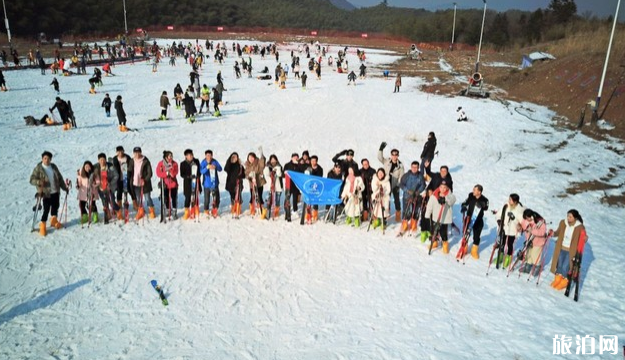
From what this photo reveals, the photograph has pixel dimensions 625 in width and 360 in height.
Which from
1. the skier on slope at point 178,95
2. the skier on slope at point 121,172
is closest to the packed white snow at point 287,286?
the skier on slope at point 121,172

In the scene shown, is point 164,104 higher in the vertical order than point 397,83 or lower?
lower

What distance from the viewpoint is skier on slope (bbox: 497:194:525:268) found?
338 inches

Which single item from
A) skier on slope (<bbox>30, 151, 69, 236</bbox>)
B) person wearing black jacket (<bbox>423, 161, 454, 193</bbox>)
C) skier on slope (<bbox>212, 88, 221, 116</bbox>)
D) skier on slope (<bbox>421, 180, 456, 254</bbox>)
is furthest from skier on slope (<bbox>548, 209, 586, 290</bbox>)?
skier on slope (<bbox>212, 88, 221, 116</bbox>)

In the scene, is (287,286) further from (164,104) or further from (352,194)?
(164,104)

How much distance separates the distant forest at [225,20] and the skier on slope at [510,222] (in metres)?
56.5

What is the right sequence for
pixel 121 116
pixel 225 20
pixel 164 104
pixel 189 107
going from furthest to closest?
pixel 225 20
pixel 189 107
pixel 164 104
pixel 121 116

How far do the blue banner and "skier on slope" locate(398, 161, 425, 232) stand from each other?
1.65 meters

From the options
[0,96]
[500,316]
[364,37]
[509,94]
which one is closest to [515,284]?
[500,316]

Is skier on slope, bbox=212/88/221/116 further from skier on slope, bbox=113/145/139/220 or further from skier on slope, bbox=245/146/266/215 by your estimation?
skier on slope, bbox=245/146/266/215

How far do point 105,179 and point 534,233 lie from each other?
9776 mm

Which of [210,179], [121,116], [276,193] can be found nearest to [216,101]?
[121,116]

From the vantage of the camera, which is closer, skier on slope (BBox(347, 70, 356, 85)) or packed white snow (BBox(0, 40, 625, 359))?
packed white snow (BBox(0, 40, 625, 359))

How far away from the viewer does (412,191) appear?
10.1 m

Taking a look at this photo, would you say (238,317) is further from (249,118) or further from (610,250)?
(249,118)
